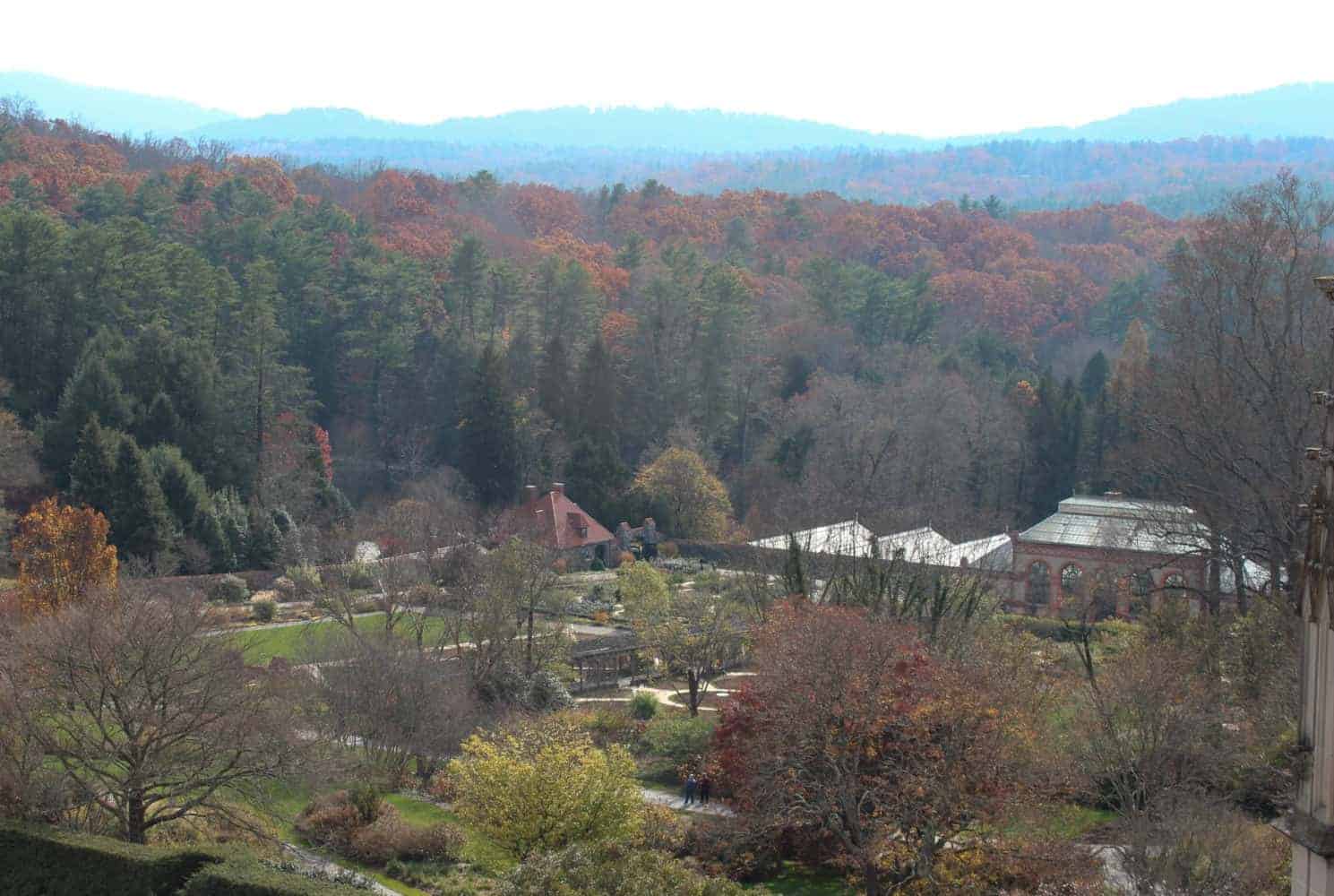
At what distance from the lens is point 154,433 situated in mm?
52000

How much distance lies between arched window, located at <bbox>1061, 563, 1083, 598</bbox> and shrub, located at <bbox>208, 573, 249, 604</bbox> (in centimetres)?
2461

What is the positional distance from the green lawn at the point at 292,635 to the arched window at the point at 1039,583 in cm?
1778

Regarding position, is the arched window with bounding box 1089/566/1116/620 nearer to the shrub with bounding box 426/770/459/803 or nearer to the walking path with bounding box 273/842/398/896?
the shrub with bounding box 426/770/459/803

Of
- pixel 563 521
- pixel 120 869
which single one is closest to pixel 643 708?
pixel 120 869

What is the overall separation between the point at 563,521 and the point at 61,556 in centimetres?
2024

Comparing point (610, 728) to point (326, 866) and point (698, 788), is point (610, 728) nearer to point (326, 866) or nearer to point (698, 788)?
point (698, 788)

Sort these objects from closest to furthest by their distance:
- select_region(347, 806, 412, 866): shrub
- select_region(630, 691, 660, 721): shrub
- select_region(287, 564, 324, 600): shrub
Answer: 1. select_region(347, 806, 412, 866): shrub
2. select_region(630, 691, 660, 721): shrub
3. select_region(287, 564, 324, 600): shrub

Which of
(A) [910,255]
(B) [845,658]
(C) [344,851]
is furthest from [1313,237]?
(A) [910,255]

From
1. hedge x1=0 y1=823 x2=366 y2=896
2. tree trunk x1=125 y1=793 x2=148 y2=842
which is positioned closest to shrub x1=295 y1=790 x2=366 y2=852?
tree trunk x1=125 y1=793 x2=148 y2=842

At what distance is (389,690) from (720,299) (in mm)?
47298

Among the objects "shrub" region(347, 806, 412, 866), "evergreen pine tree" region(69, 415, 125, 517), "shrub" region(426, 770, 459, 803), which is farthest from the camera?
"evergreen pine tree" region(69, 415, 125, 517)

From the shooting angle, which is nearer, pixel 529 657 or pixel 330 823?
pixel 330 823

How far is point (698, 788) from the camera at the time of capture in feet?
84.8

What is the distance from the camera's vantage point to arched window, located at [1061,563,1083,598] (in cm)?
4416
